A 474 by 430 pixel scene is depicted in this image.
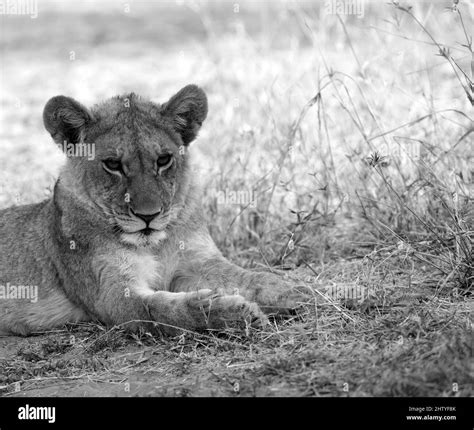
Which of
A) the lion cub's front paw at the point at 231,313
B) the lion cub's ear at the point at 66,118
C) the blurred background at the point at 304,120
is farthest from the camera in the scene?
the blurred background at the point at 304,120

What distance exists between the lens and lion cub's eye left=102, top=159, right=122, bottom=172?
512 cm

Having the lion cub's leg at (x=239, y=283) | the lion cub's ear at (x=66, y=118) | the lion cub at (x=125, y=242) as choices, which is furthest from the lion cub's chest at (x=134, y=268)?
the lion cub's ear at (x=66, y=118)

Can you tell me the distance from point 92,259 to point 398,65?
3.67 meters

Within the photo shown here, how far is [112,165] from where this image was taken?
5141 mm

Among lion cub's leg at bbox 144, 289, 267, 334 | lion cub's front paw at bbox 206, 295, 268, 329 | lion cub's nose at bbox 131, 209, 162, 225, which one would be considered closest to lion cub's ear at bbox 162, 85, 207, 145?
lion cub's nose at bbox 131, 209, 162, 225

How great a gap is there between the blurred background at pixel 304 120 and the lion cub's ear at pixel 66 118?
2.76 ft

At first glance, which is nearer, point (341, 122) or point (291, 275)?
point (291, 275)

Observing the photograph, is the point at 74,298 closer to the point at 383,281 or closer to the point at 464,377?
the point at 383,281

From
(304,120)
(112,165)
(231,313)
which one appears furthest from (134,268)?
(304,120)

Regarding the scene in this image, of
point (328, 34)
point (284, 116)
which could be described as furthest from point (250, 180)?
point (328, 34)

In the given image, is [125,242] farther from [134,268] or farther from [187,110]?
[187,110]

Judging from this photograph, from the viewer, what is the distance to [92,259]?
209 inches

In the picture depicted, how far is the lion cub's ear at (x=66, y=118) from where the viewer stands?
5.29 meters

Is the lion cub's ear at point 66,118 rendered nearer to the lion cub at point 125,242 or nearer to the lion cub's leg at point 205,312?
the lion cub at point 125,242
